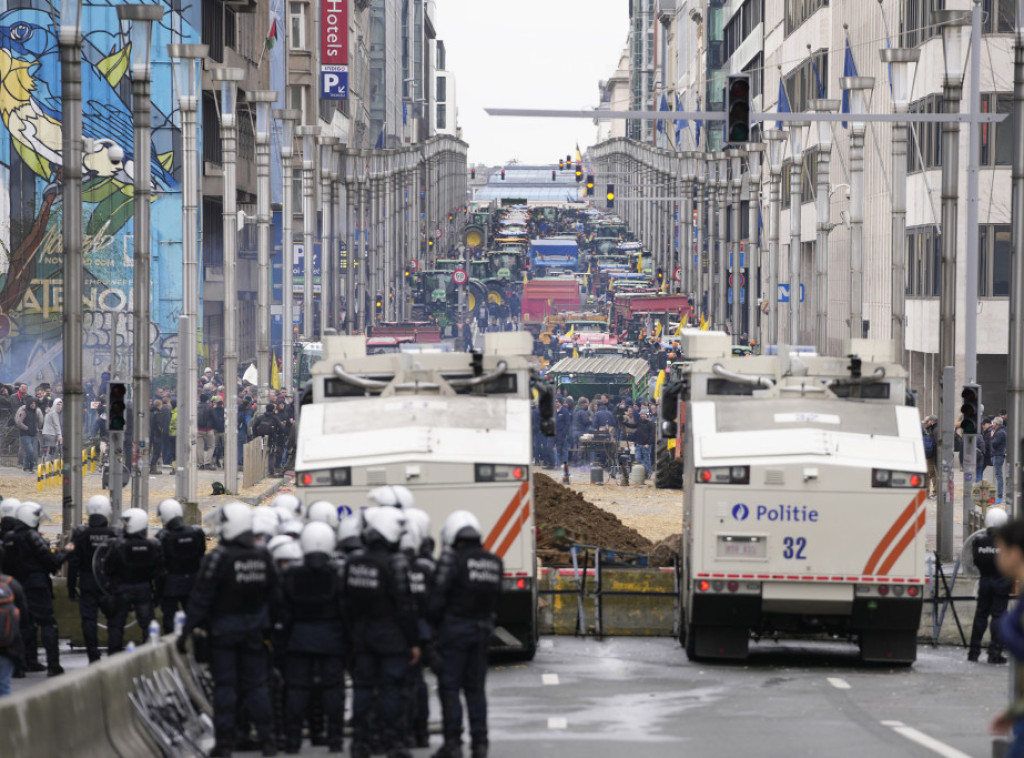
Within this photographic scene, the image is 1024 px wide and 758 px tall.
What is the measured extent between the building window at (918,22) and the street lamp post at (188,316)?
21.1m

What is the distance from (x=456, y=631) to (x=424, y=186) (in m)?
146

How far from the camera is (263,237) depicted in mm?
48719

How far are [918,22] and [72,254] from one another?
118ft

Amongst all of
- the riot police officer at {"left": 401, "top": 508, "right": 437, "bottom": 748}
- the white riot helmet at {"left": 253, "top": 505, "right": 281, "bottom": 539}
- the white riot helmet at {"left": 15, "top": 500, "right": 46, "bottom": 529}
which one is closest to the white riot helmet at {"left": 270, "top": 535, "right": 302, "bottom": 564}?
the white riot helmet at {"left": 253, "top": 505, "right": 281, "bottom": 539}

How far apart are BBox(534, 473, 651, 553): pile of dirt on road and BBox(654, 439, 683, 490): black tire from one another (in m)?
12.8

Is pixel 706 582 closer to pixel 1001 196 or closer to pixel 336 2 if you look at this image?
pixel 1001 196

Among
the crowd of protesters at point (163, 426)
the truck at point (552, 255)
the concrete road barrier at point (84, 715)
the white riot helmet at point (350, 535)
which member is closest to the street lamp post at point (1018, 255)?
the white riot helmet at point (350, 535)

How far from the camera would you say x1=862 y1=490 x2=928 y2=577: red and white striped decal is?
17922 mm

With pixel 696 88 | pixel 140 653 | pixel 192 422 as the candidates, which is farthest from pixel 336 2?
pixel 140 653

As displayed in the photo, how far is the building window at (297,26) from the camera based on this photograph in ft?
371

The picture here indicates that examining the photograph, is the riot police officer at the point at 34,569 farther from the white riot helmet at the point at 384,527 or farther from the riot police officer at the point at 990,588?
the riot police officer at the point at 990,588

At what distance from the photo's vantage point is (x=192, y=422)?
36.8 meters

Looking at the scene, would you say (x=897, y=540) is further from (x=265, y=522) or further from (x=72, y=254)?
(x=72, y=254)

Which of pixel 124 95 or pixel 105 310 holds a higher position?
pixel 124 95
